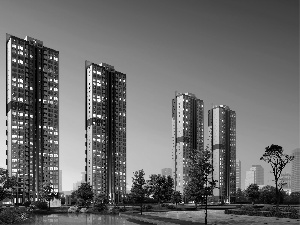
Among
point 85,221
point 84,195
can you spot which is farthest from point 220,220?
point 84,195

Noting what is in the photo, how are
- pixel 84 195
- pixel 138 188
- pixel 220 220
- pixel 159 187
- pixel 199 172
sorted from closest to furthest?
pixel 199 172
pixel 220 220
pixel 138 188
pixel 159 187
pixel 84 195

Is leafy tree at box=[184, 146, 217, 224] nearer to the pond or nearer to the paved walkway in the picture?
the paved walkway

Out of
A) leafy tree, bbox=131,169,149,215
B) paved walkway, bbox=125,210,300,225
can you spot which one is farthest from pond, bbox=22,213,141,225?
leafy tree, bbox=131,169,149,215

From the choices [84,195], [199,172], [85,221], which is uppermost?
[199,172]

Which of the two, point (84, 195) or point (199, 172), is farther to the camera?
point (84, 195)

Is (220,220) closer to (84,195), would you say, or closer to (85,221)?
(85,221)

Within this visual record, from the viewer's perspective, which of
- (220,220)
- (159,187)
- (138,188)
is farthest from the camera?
(159,187)

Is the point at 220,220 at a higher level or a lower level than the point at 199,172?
lower

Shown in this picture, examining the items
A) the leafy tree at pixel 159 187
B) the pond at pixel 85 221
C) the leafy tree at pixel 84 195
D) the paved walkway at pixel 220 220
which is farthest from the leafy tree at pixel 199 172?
the leafy tree at pixel 84 195

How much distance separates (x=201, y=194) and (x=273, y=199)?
12698cm

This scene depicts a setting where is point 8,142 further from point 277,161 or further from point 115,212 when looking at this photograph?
point 277,161

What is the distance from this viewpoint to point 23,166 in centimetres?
19162

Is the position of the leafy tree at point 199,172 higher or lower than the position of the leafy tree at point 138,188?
higher

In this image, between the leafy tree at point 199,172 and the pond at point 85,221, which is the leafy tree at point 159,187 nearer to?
the pond at point 85,221
